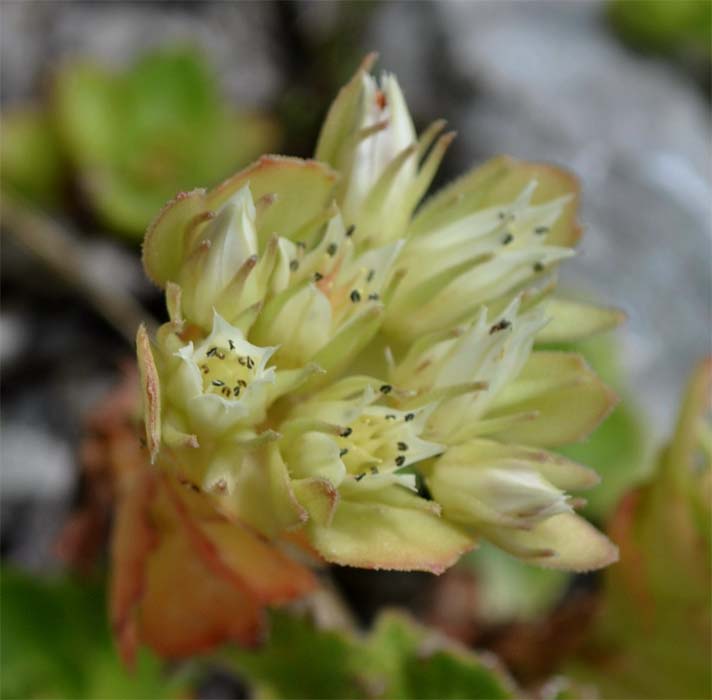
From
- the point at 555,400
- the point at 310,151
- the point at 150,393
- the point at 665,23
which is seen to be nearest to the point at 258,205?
the point at 150,393

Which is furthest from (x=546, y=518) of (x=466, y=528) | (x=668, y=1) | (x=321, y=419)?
(x=668, y=1)

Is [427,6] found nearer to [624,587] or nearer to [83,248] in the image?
[83,248]

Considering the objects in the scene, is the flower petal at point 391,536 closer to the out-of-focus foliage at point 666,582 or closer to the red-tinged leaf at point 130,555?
the red-tinged leaf at point 130,555

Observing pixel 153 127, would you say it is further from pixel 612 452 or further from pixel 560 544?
pixel 560 544

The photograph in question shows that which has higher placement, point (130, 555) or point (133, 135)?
point (130, 555)

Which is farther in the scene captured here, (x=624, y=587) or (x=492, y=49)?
(x=492, y=49)

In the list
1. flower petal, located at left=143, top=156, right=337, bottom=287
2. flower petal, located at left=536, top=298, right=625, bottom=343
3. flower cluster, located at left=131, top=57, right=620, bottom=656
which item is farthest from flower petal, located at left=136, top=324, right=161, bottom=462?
flower petal, located at left=536, top=298, right=625, bottom=343

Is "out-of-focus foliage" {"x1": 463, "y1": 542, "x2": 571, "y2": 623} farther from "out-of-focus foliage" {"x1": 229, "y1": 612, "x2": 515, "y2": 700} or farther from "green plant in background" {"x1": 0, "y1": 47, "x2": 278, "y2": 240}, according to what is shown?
"green plant in background" {"x1": 0, "y1": 47, "x2": 278, "y2": 240}
